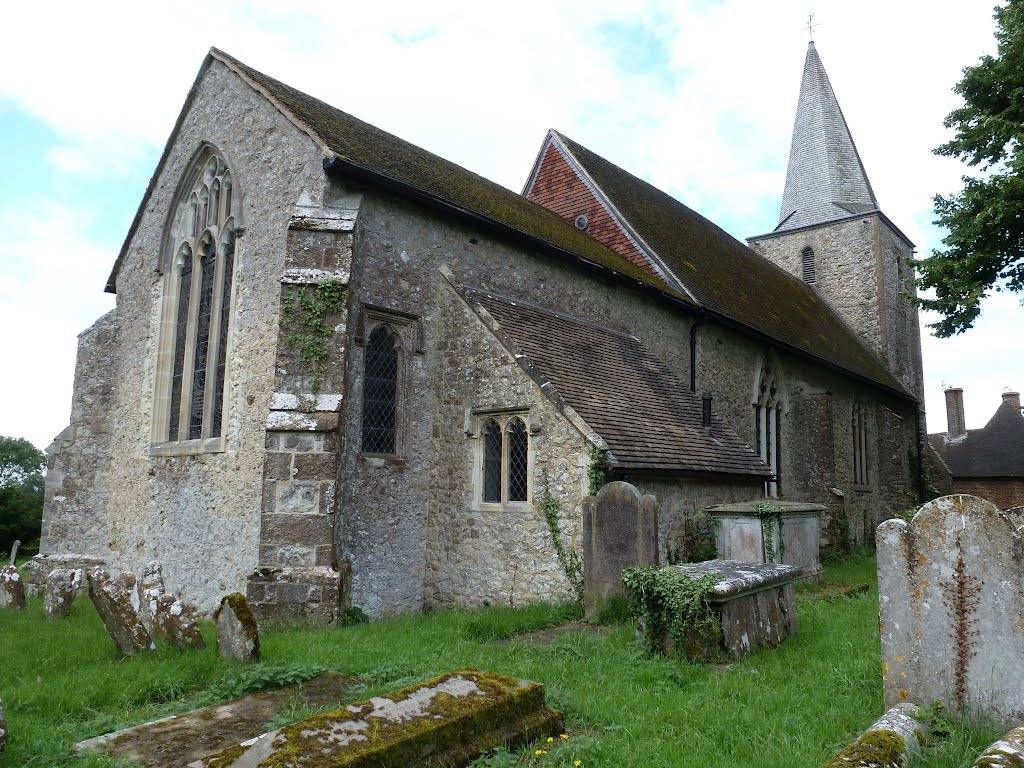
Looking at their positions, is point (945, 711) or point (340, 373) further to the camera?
point (340, 373)

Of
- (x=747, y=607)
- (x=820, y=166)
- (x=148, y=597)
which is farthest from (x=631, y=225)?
Result: (x=820, y=166)

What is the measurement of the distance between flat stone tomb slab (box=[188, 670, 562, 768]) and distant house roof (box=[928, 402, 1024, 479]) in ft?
118

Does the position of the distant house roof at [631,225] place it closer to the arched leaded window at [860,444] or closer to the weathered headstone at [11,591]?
the arched leaded window at [860,444]

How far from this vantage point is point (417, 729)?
12.0ft

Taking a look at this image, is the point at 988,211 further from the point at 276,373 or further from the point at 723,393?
the point at 276,373

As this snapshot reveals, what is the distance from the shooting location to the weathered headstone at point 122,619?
6.39 meters

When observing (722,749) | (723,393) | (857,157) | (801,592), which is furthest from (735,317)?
(857,157)

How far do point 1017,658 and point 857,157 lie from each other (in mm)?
29021

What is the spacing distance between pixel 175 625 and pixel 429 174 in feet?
27.3

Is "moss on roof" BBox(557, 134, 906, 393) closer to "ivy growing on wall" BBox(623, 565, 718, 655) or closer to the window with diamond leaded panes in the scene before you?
the window with diamond leaded panes

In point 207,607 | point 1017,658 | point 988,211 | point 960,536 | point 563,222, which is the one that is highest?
point 563,222

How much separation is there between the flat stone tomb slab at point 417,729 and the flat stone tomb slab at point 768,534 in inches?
264

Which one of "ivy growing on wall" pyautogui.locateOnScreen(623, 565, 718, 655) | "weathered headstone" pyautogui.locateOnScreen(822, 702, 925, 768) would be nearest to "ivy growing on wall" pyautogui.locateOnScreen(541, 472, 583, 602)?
"ivy growing on wall" pyautogui.locateOnScreen(623, 565, 718, 655)

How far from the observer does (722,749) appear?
13.8 feet
